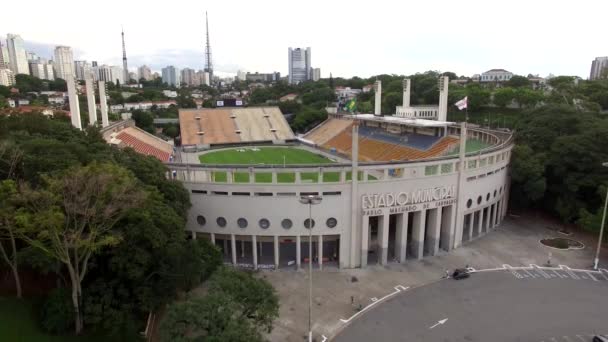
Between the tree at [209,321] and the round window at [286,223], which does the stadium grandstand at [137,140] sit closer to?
the round window at [286,223]

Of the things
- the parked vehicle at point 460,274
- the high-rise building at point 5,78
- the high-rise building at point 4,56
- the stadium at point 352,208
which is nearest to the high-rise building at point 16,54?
the high-rise building at point 4,56

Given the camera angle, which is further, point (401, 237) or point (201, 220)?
point (401, 237)

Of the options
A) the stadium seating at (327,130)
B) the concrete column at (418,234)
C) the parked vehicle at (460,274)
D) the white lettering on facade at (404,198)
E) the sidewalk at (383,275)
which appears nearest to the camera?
the sidewalk at (383,275)

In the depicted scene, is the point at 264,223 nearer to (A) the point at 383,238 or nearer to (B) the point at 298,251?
(B) the point at 298,251

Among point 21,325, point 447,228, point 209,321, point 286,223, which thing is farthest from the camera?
point 447,228

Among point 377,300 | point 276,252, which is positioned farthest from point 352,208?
point 377,300

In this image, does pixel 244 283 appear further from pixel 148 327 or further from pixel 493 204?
pixel 493 204
